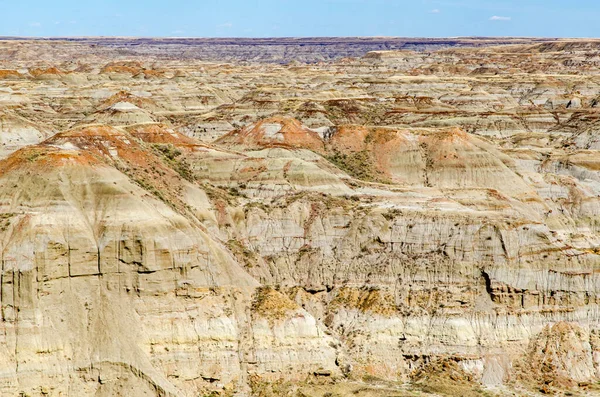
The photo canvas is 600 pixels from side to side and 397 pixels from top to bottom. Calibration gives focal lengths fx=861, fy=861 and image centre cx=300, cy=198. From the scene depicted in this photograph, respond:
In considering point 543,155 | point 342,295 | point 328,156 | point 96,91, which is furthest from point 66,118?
point 342,295

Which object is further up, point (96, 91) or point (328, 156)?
point (96, 91)

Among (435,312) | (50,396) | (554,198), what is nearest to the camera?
(50,396)

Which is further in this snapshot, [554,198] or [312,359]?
[554,198]

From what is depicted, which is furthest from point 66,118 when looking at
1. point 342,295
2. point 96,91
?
point 342,295

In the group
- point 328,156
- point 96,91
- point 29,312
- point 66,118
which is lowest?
point 29,312

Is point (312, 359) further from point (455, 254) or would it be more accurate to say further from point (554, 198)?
point (554, 198)

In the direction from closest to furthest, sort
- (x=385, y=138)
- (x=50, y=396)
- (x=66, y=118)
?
(x=50, y=396) < (x=385, y=138) < (x=66, y=118)

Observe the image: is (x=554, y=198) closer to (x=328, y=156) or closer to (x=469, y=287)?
(x=328, y=156)

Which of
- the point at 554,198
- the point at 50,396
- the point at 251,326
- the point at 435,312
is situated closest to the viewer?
the point at 50,396

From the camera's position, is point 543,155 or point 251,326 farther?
point 543,155
